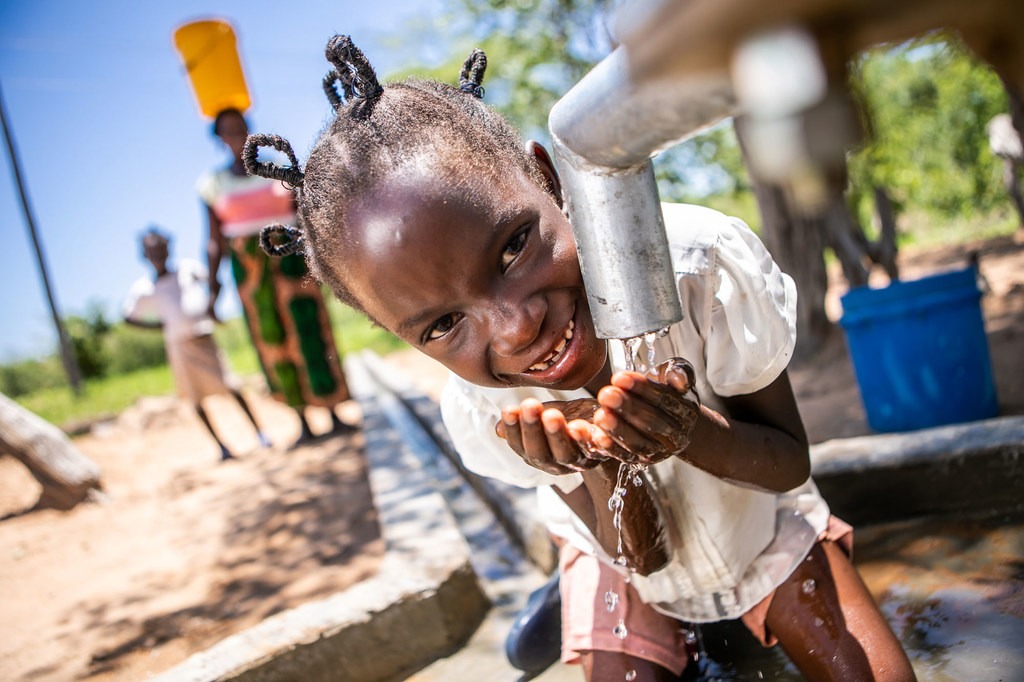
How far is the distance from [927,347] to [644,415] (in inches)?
110

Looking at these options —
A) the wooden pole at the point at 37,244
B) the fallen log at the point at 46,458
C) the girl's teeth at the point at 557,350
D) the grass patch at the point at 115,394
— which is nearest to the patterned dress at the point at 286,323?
the grass patch at the point at 115,394

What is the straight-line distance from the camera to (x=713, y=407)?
1509 millimetres

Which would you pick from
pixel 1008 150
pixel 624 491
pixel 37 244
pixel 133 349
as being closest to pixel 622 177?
pixel 624 491

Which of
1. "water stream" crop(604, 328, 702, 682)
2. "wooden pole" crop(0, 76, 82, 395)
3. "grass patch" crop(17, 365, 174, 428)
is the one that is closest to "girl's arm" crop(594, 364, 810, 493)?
"water stream" crop(604, 328, 702, 682)

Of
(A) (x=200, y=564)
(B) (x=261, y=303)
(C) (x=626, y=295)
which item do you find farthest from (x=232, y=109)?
(C) (x=626, y=295)

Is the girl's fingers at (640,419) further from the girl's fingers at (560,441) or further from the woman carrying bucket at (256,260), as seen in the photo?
the woman carrying bucket at (256,260)

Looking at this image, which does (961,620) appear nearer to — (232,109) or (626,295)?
(626,295)

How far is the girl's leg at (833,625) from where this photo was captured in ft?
4.30

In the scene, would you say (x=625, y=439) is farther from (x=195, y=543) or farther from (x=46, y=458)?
(x=46, y=458)

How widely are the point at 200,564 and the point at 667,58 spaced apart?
394 cm

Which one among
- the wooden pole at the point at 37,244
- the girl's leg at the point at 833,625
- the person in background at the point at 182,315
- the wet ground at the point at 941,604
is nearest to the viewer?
the girl's leg at the point at 833,625

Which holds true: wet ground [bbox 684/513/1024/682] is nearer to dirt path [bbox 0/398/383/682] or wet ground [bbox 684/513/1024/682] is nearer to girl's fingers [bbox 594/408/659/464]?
girl's fingers [bbox 594/408/659/464]

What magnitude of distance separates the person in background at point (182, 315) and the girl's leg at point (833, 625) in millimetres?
5652

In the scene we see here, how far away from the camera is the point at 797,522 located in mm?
1549
